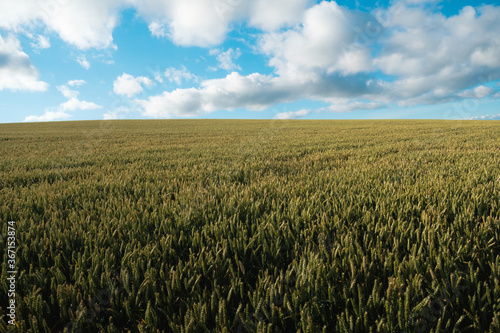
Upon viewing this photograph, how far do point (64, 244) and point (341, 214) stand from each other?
2621 mm

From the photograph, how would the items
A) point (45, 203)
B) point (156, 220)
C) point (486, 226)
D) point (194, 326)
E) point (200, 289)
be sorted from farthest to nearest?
point (45, 203) < point (156, 220) < point (486, 226) < point (200, 289) < point (194, 326)

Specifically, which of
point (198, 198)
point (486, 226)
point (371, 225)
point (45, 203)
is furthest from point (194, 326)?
point (45, 203)

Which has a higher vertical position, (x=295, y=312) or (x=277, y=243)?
(x=277, y=243)

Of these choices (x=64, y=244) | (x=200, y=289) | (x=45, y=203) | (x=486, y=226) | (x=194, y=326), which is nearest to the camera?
(x=194, y=326)

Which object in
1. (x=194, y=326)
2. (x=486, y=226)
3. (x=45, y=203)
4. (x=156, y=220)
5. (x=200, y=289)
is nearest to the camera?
(x=194, y=326)

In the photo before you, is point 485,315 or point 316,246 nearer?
point 485,315

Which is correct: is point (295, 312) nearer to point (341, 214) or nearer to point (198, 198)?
point (341, 214)

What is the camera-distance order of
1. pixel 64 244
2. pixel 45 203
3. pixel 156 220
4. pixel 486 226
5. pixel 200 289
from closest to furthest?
pixel 200 289
pixel 486 226
pixel 64 244
pixel 156 220
pixel 45 203

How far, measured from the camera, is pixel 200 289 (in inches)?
60.8

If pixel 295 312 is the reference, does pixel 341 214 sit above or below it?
above

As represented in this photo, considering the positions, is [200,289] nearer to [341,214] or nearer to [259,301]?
[259,301]

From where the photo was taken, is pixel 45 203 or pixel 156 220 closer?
pixel 156 220

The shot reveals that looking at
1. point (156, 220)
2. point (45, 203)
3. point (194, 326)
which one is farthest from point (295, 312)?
point (45, 203)

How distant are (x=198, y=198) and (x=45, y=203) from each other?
1.98 m
